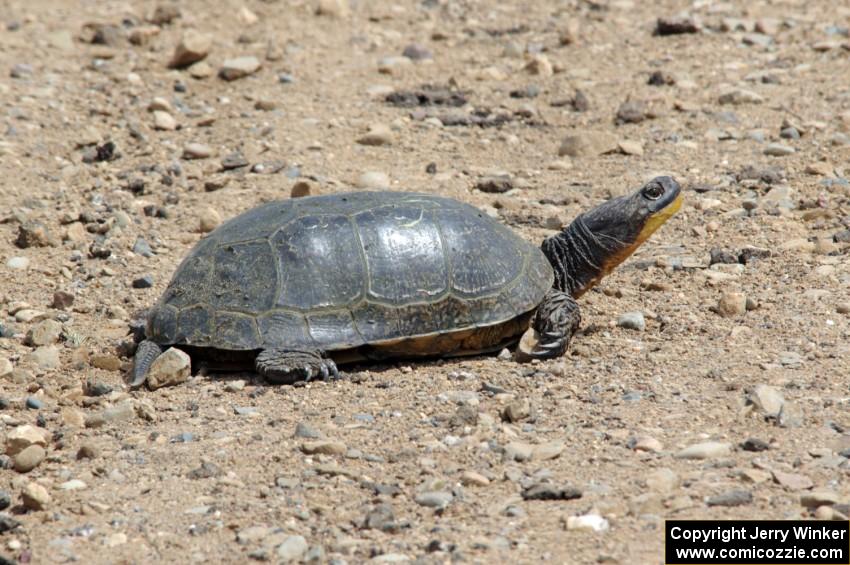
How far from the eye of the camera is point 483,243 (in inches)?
238

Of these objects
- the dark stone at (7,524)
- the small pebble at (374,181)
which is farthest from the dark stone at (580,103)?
the dark stone at (7,524)

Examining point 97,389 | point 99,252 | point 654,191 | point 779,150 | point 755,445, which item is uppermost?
A: point 654,191

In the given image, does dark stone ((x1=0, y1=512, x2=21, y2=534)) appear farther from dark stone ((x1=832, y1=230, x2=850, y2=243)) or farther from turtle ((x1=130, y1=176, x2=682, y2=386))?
dark stone ((x1=832, y1=230, x2=850, y2=243))

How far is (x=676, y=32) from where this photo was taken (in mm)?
10609

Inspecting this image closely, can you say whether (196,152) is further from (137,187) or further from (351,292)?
(351,292)

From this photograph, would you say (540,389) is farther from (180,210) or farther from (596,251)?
(180,210)

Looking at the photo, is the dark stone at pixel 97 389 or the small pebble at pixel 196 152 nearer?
the dark stone at pixel 97 389

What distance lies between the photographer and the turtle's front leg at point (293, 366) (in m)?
5.53

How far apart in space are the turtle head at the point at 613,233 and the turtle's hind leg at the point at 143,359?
2.28 m

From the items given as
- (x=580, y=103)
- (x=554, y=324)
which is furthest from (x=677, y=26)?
(x=554, y=324)

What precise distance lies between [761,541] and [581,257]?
2656 millimetres

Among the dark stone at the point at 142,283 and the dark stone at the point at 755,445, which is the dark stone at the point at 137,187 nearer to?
the dark stone at the point at 142,283

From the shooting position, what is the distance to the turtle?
568cm

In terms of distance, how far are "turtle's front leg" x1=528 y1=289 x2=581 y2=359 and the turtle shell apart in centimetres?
9
